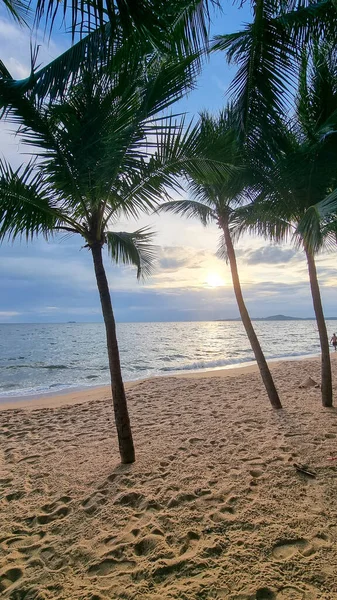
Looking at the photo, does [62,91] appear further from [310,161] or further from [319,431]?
[319,431]

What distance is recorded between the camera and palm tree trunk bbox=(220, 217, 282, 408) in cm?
616

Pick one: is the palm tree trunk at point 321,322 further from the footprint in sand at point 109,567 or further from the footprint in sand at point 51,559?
the footprint in sand at point 51,559

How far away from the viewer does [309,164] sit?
4.94 metres

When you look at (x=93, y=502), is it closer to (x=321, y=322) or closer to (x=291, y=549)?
(x=291, y=549)

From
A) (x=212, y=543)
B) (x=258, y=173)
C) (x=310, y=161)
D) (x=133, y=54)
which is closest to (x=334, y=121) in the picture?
(x=310, y=161)

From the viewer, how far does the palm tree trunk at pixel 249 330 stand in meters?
6.16

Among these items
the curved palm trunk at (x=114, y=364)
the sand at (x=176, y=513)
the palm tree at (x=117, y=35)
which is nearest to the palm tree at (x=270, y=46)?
the palm tree at (x=117, y=35)

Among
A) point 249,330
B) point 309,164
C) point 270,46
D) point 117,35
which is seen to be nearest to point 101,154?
point 117,35

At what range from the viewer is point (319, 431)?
15.2ft

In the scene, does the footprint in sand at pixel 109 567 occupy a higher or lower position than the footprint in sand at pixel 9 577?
higher

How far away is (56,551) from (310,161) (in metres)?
5.92

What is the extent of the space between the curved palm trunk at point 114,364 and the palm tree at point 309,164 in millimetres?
2761

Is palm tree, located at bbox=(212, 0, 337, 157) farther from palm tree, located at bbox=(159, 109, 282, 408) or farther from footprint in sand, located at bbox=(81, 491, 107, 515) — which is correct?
footprint in sand, located at bbox=(81, 491, 107, 515)

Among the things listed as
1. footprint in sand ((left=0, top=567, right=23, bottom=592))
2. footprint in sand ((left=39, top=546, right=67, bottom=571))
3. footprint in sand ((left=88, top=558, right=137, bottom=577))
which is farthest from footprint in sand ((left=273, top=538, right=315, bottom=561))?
footprint in sand ((left=0, top=567, right=23, bottom=592))
